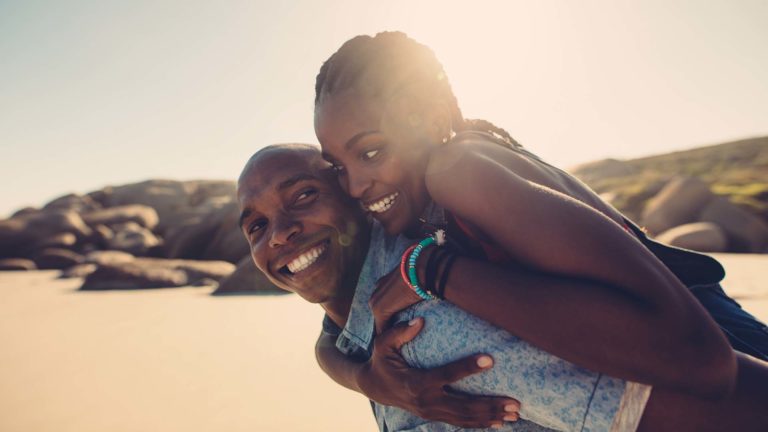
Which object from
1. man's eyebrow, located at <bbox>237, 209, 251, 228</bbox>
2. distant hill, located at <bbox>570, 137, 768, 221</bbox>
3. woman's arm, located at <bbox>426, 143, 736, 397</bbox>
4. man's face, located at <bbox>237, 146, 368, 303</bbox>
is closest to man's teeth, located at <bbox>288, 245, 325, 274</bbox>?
man's face, located at <bbox>237, 146, 368, 303</bbox>

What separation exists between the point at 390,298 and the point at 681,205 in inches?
718

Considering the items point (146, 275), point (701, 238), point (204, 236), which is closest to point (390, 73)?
→ point (146, 275)

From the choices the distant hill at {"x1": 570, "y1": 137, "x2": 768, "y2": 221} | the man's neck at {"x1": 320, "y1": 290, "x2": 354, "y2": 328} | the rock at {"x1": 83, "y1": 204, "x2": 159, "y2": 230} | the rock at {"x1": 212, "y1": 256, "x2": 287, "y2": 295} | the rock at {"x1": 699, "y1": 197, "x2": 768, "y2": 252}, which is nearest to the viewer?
the man's neck at {"x1": 320, "y1": 290, "x2": 354, "y2": 328}

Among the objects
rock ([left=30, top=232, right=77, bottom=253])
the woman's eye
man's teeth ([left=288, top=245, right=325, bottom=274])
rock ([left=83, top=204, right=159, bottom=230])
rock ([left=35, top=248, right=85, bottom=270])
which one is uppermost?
the woman's eye

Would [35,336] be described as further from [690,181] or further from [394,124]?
[690,181]

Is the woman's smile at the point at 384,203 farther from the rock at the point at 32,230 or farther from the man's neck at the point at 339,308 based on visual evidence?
the rock at the point at 32,230

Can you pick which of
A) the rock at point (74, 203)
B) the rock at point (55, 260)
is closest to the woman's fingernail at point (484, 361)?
the rock at point (55, 260)

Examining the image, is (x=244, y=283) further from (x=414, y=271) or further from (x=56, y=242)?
(x=56, y=242)

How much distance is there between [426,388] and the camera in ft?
5.49

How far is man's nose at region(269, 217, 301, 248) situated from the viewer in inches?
85.4

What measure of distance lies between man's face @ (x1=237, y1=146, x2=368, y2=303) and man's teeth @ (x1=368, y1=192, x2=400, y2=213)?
255 millimetres

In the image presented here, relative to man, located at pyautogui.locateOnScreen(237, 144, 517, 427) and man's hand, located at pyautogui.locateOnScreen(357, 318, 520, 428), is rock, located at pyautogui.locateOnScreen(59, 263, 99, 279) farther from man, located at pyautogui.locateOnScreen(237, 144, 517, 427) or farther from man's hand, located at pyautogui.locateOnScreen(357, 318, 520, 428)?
man's hand, located at pyautogui.locateOnScreen(357, 318, 520, 428)

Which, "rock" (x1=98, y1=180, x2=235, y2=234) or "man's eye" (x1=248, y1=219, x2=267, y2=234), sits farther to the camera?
→ "rock" (x1=98, y1=180, x2=235, y2=234)

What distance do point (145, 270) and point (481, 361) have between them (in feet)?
36.7
